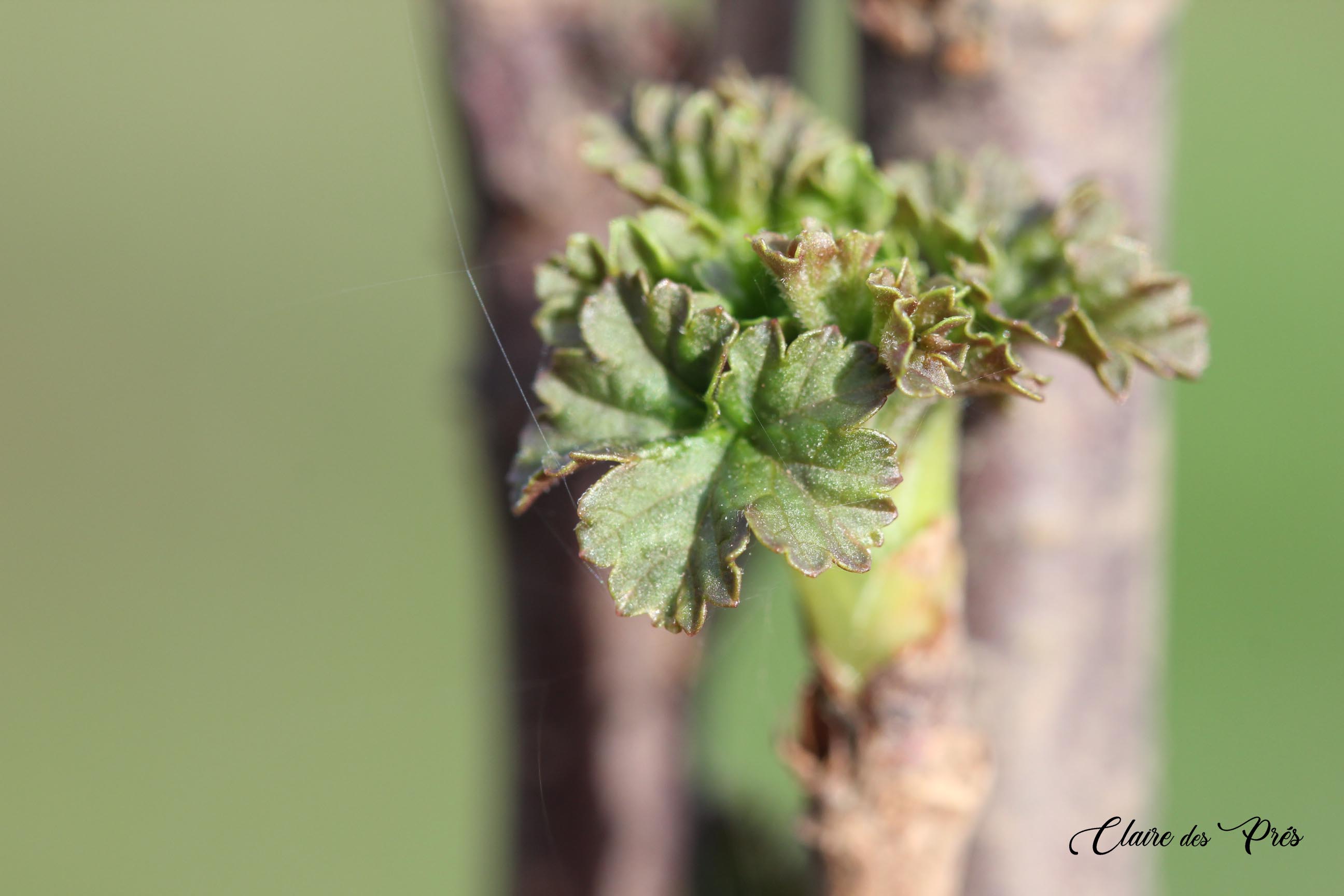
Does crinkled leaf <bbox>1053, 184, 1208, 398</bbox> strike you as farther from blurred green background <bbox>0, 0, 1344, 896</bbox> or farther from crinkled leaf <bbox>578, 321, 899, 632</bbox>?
blurred green background <bbox>0, 0, 1344, 896</bbox>

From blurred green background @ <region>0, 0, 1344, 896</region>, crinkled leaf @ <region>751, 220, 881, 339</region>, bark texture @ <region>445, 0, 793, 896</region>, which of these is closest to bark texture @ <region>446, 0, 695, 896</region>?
bark texture @ <region>445, 0, 793, 896</region>

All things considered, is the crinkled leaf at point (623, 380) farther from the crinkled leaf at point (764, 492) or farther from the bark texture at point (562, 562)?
the bark texture at point (562, 562)

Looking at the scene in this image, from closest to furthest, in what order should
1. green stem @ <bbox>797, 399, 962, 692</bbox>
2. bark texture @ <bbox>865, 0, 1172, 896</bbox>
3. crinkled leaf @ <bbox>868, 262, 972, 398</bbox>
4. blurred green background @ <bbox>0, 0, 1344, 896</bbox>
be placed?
1. crinkled leaf @ <bbox>868, 262, 972, 398</bbox>
2. green stem @ <bbox>797, 399, 962, 692</bbox>
3. bark texture @ <bbox>865, 0, 1172, 896</bbox>
4. blurred green background @ <bbox>0, 0, 1344, 896</bbox>

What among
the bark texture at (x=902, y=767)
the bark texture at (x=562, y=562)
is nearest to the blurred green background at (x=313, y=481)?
the bark texture at (x=562, y=562)

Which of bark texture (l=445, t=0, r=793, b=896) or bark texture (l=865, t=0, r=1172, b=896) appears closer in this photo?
bark texture (l=865, t=0, r=1172, b=896)

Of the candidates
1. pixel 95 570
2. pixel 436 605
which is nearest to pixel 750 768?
pixel 436 605
